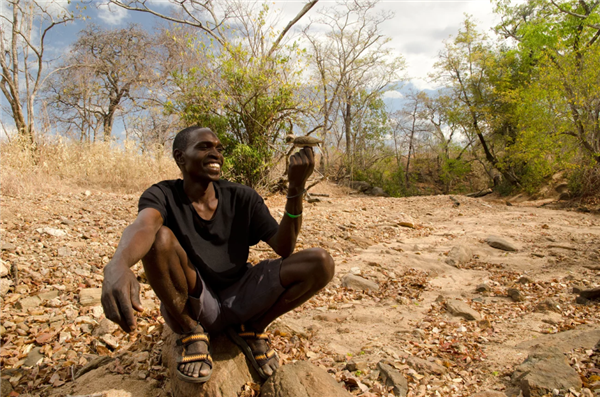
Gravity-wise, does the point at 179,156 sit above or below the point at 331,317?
above

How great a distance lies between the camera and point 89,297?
9.45 feet

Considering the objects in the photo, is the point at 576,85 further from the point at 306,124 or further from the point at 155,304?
the point at 155,304

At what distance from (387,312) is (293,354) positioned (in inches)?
46.8

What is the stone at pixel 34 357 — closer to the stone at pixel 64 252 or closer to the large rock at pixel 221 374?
the large rock at pixel 221 374

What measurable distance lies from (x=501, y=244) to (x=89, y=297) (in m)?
5.38

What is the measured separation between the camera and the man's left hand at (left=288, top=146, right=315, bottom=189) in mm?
1664

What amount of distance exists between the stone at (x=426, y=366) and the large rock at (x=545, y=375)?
0.36 meters

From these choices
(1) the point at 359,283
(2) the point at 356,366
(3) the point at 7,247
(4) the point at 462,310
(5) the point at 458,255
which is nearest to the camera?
(2) the point at 356,366

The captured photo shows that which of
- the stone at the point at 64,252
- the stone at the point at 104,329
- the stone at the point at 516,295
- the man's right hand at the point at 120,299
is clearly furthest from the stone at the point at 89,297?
the stone at the point at 516,295

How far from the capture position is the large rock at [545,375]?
5.72 ft

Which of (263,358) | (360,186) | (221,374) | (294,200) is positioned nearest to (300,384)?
(263,358)

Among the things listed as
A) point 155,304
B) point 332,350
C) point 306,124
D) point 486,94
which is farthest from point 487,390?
point 486,94

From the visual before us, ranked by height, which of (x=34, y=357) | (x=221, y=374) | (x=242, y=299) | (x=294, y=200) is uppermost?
(x=294, y=200)

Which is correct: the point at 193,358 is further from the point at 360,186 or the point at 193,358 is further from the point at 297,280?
the point at 360,186
